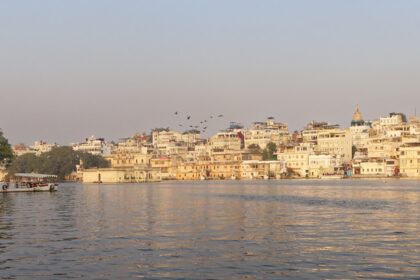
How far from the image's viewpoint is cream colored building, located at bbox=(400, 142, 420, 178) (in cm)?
14100

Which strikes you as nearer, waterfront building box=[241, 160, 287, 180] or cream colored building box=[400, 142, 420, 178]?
cream colored building box=[400, 142, 420, 178]

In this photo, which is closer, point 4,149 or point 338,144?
point 4,149

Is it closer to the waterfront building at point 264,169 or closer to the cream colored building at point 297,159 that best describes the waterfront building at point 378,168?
the cream colored building at point 297,159

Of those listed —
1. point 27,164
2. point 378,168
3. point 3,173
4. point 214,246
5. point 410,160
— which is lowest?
point 214,246

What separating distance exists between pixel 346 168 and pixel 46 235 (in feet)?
466

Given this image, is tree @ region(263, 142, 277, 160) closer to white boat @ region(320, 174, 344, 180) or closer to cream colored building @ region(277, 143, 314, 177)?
cream colored building @ region(277, 143, 314, 177)

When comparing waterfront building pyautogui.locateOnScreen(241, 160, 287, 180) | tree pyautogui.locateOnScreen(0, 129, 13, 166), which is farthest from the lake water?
waterfront building pyautogui.locateOnScreen(241, 160, 287, 180)

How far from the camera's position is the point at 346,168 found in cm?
16200

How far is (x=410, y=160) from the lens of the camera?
14212cm

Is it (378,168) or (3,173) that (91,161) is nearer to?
(3,173)

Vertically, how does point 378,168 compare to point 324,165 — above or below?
below

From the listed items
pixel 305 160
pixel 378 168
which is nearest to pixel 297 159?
pixel 305 160

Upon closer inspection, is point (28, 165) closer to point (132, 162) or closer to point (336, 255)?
point (132, 162)

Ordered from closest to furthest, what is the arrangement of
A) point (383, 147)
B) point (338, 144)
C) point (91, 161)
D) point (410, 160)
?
point (410, 160), point (383, 147), point (91, 161), point (338, 144)
